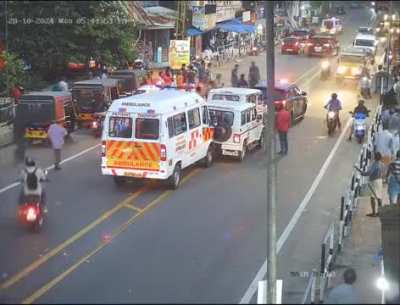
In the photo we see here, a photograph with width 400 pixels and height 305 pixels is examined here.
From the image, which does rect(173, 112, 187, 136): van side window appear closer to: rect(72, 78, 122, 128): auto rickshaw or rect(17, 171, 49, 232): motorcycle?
rect(17, 171, 49, 232): motorcycle

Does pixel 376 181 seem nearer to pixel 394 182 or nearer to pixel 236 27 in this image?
pixel 394 182

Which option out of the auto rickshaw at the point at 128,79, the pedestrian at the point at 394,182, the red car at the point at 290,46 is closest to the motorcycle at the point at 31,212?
the pedestrian at the point at 394,182

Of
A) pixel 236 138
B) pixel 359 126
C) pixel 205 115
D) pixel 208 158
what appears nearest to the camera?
pixel 205 115

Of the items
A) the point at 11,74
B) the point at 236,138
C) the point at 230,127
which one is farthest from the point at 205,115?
the point at 11,74

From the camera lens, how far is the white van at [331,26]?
207ft

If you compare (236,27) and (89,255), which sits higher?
(236,27)

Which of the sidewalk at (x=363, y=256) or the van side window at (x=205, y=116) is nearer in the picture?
the sidewalk at (x=363, y=256)

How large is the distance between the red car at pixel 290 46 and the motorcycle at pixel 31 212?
131 feet

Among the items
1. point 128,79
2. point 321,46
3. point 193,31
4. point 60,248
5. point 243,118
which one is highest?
point 193,31

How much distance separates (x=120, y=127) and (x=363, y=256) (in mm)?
6797

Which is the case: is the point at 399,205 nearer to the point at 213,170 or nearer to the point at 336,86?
the point at 213,170

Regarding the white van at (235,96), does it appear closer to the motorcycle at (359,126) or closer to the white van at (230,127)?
the white van at (230,127)

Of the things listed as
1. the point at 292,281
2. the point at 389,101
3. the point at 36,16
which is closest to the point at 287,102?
the point at 389,101

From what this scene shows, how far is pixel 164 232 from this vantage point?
1470 cm
